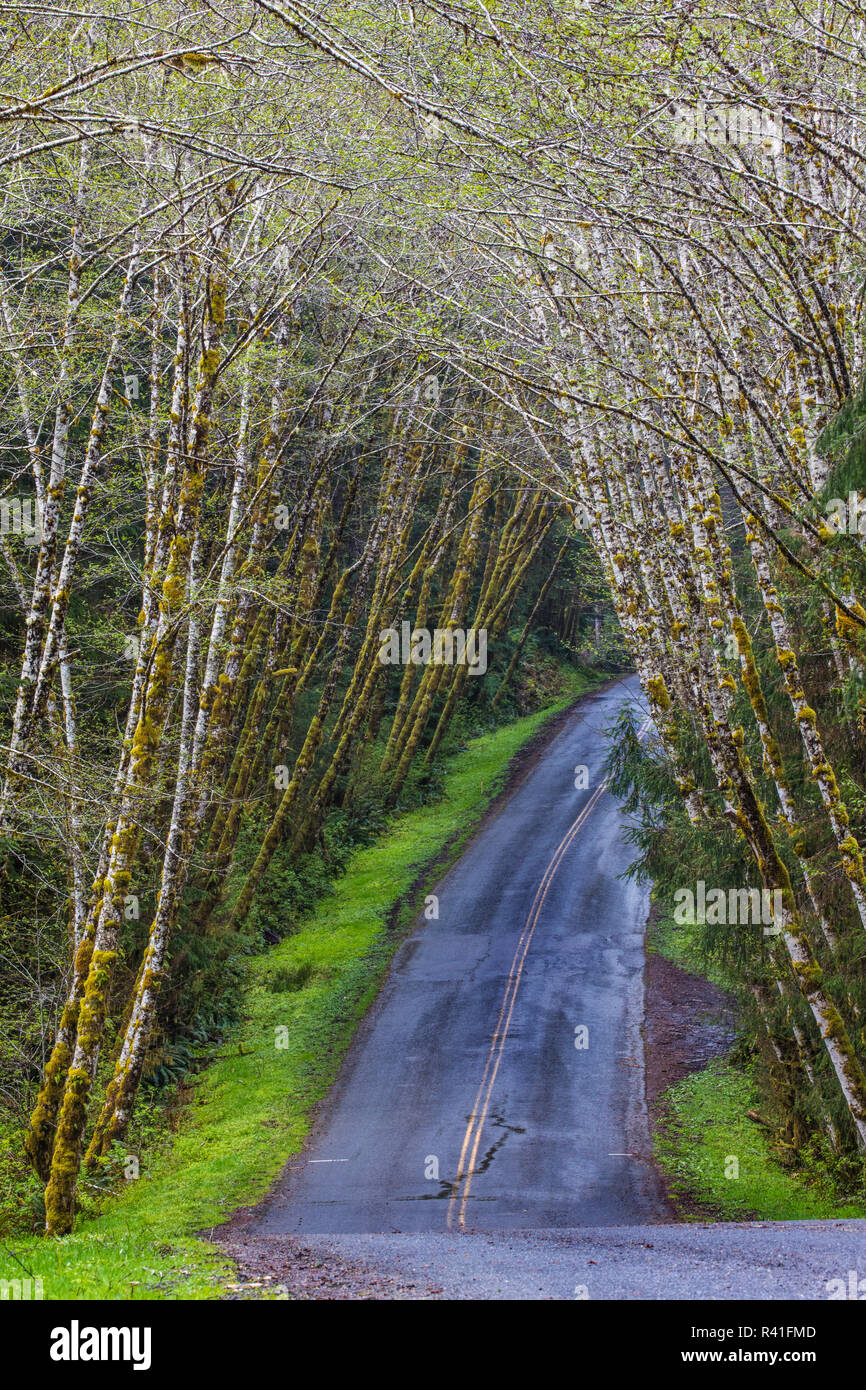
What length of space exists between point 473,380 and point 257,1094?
36.7 ft

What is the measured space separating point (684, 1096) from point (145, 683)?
10.1m

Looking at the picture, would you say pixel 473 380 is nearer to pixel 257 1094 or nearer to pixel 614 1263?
pixel 614 1263

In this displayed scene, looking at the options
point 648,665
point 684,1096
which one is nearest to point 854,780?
point 648,665

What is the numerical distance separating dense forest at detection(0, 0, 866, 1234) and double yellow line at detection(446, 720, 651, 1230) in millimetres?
4058

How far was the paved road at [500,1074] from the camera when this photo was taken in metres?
12.2

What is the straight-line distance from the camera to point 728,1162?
13.0m

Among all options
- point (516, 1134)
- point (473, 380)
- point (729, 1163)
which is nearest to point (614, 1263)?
point (729, 1163)

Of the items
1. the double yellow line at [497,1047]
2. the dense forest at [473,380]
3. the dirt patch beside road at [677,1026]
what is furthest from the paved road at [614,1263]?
the dirt patch beside road at [677,1026]

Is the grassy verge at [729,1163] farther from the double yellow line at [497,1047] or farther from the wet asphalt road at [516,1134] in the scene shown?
the double yellow line at [497,1047]

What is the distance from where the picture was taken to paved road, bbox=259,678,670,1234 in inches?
481

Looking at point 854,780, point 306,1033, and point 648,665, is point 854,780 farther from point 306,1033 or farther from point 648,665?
point 306,1033

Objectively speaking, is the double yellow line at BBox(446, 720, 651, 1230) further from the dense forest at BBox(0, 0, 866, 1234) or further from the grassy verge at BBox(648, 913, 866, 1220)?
the dense forest at BBox(0, 0, 866, 1234)

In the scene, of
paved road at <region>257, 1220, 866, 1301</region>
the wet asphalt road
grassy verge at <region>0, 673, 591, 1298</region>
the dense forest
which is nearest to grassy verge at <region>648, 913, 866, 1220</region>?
the wet asphalt road

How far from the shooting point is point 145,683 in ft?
39.3
